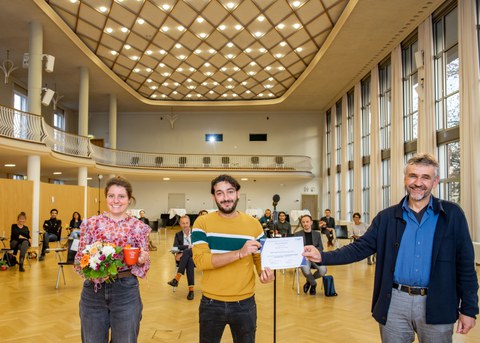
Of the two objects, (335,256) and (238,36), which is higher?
(238,36)

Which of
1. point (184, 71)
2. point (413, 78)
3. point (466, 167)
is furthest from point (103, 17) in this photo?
point (466, 167)

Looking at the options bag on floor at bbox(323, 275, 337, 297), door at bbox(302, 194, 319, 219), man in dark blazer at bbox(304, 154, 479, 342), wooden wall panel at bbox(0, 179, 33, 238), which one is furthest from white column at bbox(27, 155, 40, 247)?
door at bbox(302, 194, 319, 219)

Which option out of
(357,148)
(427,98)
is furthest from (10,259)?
(357,148)

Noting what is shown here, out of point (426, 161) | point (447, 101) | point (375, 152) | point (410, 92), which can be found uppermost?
point (410, 92)

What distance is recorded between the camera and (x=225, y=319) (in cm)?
236

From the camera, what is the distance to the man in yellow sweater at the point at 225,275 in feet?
7.72

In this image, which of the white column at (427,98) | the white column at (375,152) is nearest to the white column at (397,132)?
the white column at (427,98)

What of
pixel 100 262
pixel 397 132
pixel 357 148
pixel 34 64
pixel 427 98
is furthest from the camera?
pixel 357 148

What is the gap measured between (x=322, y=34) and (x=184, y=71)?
7536mm

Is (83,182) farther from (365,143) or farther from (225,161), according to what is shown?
(365,143)

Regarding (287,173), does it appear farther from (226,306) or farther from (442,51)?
(226,306)

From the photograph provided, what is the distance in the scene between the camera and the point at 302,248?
8.41 ft

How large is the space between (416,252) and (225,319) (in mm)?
1155

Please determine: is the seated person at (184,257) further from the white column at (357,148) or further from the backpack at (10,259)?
the white column at (357,148)
